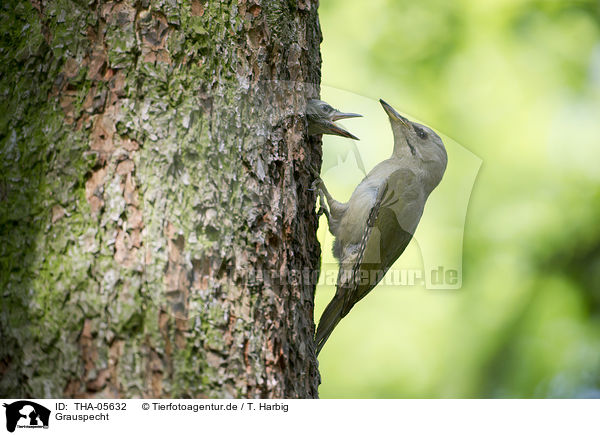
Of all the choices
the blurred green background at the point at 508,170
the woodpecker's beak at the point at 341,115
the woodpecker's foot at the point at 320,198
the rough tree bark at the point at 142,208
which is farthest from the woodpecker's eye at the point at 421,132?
the blurred green background at the point at 508,170

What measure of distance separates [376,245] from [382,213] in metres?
0.19

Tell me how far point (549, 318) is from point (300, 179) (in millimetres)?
3745

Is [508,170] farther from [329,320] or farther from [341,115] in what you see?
[341,115]

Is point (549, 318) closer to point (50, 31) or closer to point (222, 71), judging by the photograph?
point (222, 71)

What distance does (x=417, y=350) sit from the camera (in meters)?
4.44

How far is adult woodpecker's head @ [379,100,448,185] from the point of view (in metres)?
2.65

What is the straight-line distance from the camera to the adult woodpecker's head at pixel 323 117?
218cm

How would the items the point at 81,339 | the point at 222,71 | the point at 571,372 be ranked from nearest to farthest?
the point at 81,339
the point at 222,71
the point at 571,372

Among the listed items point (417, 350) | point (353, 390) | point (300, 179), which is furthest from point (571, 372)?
point (300, 179)

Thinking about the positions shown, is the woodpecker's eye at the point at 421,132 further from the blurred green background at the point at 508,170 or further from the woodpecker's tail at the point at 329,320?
the blurred green background at the point at 508,170

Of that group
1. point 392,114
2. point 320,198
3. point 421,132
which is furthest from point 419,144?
point 320,198

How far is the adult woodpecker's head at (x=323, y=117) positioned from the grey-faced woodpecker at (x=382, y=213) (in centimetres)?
32
